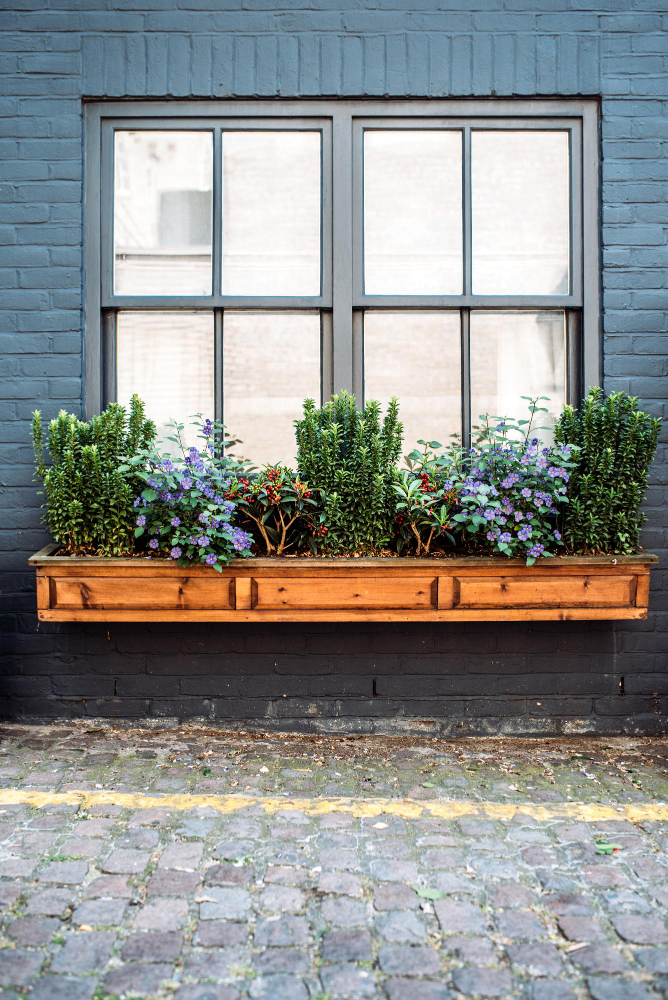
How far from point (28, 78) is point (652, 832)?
382cm

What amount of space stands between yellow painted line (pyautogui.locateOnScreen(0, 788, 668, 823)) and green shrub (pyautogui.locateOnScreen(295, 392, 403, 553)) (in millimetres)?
948

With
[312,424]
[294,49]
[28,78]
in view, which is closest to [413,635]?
[312,424]

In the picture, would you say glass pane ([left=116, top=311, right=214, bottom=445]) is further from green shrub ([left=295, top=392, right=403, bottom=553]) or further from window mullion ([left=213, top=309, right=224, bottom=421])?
green shrub ([left=295, top=392, right=403, bottom=553])

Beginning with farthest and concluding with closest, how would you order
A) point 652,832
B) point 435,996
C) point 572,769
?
1. point 572,769
2. point 652,832
3. point 435,996

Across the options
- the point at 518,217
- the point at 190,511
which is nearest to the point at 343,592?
the point at 190,511

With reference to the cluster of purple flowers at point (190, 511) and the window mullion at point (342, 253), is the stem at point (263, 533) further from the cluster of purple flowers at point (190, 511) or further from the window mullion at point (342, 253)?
the window mullion at point (342, 253)

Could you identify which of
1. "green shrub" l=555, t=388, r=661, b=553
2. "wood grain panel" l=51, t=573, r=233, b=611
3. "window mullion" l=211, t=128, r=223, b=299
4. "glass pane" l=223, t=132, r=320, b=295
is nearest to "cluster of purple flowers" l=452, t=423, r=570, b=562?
"green shrub" l=555, t=388, r=661, b=553

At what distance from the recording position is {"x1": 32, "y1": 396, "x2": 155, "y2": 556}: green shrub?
9.54 ft

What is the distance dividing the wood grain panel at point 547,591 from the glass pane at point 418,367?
72cm

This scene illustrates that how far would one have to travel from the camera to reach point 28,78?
3.18 meters

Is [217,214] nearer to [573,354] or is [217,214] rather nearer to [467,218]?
[467,218]

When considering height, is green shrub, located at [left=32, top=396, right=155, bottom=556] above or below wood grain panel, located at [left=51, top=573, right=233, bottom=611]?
above

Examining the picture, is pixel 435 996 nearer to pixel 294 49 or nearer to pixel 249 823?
pixel 249 823

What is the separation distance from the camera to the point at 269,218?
10.8 feet
